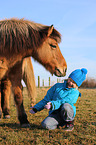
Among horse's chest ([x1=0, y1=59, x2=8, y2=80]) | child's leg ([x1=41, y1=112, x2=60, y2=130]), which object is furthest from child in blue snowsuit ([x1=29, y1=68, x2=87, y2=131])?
horse's chest ([x1=0, y1=59, x2=8, y2=80])

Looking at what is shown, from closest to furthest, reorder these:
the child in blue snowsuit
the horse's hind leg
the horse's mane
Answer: the child in blue snowsuit < the horse's mane < the horse's hind leg

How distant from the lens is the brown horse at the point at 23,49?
119 inches

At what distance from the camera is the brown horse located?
9.93 feet

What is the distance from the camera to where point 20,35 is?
3041mm

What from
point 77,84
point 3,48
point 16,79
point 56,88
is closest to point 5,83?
point 16,79

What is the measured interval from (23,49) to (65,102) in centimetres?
123

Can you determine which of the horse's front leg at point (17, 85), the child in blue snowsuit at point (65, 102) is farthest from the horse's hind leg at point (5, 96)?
the child in blue snowsuit at point (65, 102)

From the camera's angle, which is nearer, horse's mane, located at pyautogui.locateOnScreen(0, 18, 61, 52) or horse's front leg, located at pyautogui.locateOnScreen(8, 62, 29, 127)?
horse's mane, located at pyautogui.locateOnScreen(0, 18, 61, 52)

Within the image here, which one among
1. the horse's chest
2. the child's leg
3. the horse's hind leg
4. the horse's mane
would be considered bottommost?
the child's leg

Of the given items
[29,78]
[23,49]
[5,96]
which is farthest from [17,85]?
[29,78]

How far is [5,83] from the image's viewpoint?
4.02 meters

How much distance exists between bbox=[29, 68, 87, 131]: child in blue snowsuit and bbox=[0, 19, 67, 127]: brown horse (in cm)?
50

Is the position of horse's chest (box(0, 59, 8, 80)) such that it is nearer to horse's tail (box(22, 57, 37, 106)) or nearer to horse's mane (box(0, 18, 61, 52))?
horse's mane (box(0, 18, 61, 52))

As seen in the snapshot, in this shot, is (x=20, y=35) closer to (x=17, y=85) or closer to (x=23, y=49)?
(x=23, y=49)
